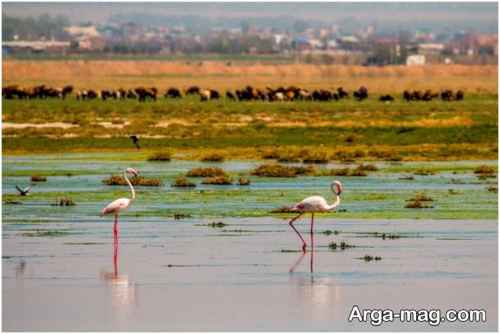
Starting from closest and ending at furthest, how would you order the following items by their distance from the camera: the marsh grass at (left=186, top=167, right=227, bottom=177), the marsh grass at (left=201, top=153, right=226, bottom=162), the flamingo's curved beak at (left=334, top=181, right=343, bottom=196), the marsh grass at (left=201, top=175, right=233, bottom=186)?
1. the flamingo's curved beak at (left=334, top=181, right=343, bottom=196)
2. the marsh grass at (left=201, top=175, right=233, bottom=186)
3. the marsh grass at (left=186, top=167, right=227, bottom=177)
4. the marsh grass at (left=201, top=153, right=226, bottom=162)

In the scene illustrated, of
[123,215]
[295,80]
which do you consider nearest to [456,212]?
[123,215]

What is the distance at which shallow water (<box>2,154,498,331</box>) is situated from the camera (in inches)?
617

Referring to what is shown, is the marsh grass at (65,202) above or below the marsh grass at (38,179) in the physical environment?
above

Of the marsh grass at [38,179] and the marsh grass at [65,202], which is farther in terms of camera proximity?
the marsh grass at [38,179]

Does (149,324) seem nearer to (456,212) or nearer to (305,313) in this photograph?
(305,313)

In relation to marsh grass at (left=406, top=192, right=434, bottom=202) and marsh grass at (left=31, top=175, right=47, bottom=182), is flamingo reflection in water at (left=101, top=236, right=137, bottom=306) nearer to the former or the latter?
marsh grass at (left=406, top=192, right=434, bottom=202)

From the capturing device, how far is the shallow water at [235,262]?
1568 centimetres

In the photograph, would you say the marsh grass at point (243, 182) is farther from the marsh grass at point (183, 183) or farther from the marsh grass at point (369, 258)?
the marsh grass at point (369, 258)

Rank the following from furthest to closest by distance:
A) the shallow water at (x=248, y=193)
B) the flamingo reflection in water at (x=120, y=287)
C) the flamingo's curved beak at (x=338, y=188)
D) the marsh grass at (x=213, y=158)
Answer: the marsh grass at (x=213, y=158), the shallow water at (x=248, y=193), the flamingo's curved beak at (x=338, y=188), the flamingo reflection in water at (x=120, y=287)

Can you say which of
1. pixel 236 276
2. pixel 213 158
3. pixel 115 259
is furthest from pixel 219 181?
pixel 236 276

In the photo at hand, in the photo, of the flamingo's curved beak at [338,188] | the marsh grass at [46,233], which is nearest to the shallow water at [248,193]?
the marsh grass at [46,233]

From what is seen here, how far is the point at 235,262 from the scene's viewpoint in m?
19.5

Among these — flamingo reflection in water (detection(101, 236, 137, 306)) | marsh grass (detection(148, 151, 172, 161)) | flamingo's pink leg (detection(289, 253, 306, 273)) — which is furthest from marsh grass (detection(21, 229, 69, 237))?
marsh grass (detection(148, 151, 172, 161))

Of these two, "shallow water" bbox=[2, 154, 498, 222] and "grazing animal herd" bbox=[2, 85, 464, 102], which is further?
"grazing animal herd" bbox=[2, 85, 464, 102]
